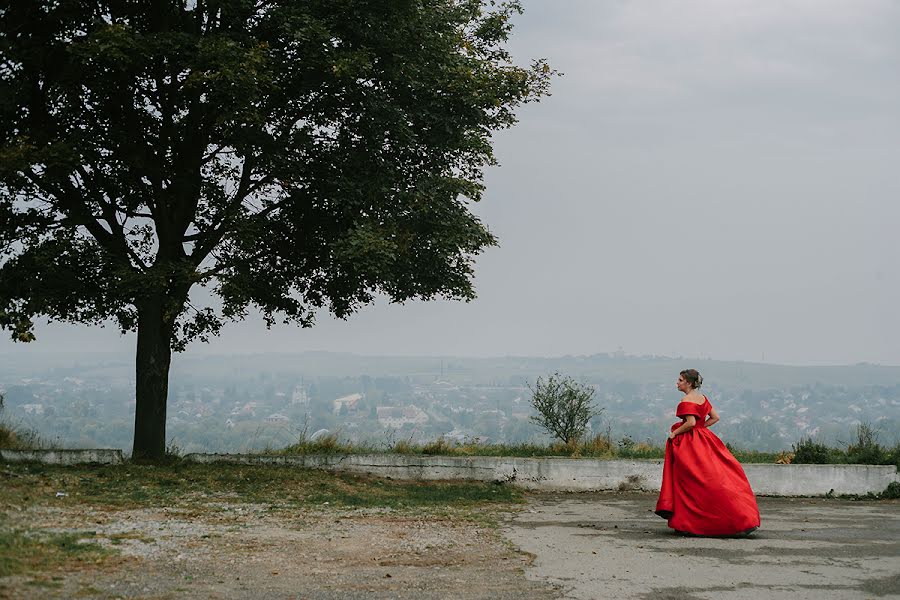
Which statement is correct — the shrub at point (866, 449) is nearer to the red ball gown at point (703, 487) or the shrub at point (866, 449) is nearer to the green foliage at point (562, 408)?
the green foliage at point (562, 408)

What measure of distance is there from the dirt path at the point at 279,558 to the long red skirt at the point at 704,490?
2.35 meters

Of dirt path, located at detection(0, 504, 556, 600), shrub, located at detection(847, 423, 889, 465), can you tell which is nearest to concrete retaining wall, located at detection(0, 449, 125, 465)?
dirt path, located at detection(0, 504, 556, 600)

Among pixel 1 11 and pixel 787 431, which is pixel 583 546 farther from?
pixel 787 431

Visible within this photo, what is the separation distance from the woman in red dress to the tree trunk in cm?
1109

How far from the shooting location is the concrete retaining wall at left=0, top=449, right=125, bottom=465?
65.8 ft

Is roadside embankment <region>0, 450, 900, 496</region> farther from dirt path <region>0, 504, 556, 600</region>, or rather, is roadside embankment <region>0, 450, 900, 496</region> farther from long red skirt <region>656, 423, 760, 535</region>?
long red skirt <region>656, 423, 760, 535</region>

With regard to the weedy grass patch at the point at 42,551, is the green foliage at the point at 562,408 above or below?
above

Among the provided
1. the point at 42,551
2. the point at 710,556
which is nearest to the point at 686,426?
the point at 710,556

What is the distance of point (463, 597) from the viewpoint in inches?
342

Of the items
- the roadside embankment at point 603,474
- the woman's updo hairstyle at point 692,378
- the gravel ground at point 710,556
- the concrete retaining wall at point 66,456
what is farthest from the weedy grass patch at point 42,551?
the roadside embankment at point 603,474

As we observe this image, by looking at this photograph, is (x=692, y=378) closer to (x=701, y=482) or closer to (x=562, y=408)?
(x=701, y=482)

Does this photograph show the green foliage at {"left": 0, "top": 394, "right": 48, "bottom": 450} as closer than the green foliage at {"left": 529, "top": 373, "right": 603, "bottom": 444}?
Yes

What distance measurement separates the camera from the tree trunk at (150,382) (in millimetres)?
20203

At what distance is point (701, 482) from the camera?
1280 cm
